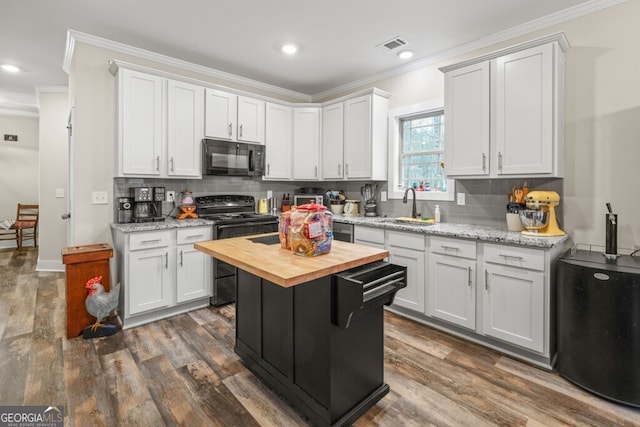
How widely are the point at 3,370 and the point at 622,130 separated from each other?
16.0 ft

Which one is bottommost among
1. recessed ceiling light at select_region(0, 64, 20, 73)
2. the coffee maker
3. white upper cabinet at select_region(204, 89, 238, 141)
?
the coffee maker

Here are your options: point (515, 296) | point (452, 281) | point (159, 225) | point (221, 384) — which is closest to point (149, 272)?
point (159, 225)

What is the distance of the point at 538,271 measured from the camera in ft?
7.61

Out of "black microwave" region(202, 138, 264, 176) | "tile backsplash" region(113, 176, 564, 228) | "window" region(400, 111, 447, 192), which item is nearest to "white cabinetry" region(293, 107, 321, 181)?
"tile backsplash" region(113, 176, 564, 228)

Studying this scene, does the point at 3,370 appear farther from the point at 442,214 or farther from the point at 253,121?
the point at 442,214

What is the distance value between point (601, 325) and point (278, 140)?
3.73 m

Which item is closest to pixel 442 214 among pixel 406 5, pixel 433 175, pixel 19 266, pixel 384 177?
pixel 433 175

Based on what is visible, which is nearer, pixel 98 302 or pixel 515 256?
pixel 515 256

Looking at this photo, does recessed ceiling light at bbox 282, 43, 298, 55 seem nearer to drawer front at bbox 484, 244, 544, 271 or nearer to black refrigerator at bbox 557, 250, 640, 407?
drawer front at bbox 484, 244, 544, 271

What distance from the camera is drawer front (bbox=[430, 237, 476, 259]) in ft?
8.79

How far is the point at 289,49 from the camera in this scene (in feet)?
11.3

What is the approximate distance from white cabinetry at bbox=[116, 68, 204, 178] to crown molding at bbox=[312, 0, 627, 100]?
226 cm

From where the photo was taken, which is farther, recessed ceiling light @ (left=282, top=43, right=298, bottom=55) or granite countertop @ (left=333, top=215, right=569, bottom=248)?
Answer: recessed ceiling light @ (left=282, top=43, right=298, bottom=55)

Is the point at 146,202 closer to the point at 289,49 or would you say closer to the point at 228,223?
the point at 228,223
